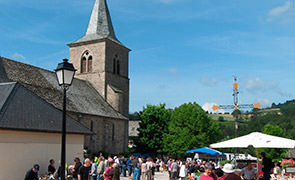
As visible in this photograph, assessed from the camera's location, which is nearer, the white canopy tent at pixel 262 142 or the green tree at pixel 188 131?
the white canopy tent at pixel 262 142

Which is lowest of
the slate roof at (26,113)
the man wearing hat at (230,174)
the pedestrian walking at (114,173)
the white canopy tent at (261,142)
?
the pedestrian walking at (114,173)

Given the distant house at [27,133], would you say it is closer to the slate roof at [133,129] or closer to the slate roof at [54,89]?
the slate roof at [54,89]

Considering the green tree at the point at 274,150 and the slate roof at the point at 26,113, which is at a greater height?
the slate roof at the point at 26,113

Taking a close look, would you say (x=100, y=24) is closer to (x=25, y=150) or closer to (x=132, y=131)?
(x=132, y=131)

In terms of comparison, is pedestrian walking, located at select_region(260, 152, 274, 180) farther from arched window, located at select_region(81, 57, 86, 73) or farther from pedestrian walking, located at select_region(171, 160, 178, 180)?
arched window, located at select_region(81, 57, 86, 73)

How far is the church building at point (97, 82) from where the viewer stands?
109 feet

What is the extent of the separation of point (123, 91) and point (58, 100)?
14.1m

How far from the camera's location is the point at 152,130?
45.4 m

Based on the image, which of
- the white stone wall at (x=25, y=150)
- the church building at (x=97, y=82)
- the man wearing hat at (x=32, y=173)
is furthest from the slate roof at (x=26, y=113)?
the church building at (x=97, y=82)

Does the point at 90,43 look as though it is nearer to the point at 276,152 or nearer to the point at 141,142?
the point at 141,142

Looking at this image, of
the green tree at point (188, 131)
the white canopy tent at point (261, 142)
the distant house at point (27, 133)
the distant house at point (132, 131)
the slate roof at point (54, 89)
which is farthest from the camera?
the distant house at point (132, 131)

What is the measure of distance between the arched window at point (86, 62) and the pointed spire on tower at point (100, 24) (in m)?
2.13

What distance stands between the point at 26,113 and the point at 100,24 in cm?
3331

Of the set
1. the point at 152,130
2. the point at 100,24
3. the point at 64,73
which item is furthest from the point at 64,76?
the point at 100,24
